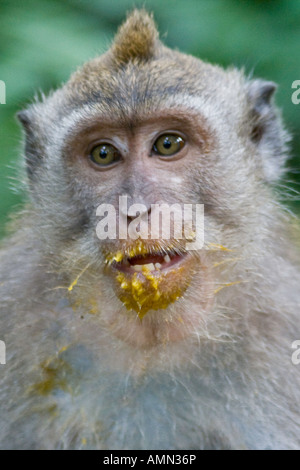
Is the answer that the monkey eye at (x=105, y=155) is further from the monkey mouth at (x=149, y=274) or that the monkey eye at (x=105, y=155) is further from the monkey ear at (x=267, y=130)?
the monkey ear at (x=267, y=130)

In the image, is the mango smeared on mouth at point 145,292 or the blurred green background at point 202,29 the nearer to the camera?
the mango smeared on mouth at point 145,292

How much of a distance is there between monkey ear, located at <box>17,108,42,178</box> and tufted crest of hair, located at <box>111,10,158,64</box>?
63 centimetres

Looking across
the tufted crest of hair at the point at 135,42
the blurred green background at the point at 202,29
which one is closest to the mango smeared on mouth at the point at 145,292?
the tufted crest of hair at the point at 135,42

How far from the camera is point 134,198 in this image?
298 cm

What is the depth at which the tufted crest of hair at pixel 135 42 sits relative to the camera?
3549 mm

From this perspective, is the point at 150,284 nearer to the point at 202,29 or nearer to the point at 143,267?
the point at 143,267

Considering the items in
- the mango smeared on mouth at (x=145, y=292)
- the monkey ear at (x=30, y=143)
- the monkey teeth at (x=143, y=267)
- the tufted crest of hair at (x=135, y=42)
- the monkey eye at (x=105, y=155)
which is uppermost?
the tufted crest of hair at (x=135, y=42)

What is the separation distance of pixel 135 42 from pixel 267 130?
33.1 inches

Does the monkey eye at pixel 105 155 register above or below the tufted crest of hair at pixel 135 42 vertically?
below

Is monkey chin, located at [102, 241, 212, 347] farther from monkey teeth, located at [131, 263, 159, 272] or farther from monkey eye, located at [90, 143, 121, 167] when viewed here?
monkey eye, located at [90, 143, 121, 167]

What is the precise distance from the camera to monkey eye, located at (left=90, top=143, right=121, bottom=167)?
339 cm

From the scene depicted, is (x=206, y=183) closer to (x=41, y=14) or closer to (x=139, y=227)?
(x=139, y=227)

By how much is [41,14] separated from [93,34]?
1.27 ft

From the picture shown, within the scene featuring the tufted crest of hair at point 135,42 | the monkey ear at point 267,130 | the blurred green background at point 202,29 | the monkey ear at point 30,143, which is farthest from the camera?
the blurred green background at point 202,29
